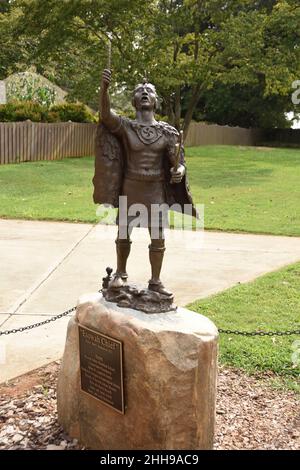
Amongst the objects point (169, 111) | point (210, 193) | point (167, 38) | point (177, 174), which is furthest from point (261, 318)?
point (169, 111)

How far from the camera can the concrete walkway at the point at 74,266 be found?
17.2 ft

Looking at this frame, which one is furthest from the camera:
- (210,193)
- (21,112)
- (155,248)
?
(21,112)

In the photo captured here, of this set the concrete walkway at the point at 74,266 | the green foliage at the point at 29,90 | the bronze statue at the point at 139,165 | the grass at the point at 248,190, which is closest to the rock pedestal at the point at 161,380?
the bronze statue at the point at 139,165

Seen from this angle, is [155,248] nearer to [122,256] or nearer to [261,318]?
[122,256]

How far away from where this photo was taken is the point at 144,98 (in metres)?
3.77

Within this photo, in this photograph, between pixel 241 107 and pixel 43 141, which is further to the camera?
pixel 241 107

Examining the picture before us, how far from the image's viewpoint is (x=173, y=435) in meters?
3.40

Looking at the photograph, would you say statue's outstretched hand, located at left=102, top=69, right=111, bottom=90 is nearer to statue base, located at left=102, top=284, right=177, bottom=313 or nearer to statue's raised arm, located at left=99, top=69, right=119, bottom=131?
statue's raised arm, located at left=99, top=69, right=119, bottom=131

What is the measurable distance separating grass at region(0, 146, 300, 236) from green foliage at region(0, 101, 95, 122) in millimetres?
1916

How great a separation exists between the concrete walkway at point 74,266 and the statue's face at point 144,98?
2431 mm

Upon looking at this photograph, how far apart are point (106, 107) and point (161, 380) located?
183 cm

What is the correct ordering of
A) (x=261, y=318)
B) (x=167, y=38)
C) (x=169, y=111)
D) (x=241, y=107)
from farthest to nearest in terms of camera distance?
(x=241, y=107)
(x=169, y=111)
(x=167, y=38)
(x=261, y=318)
